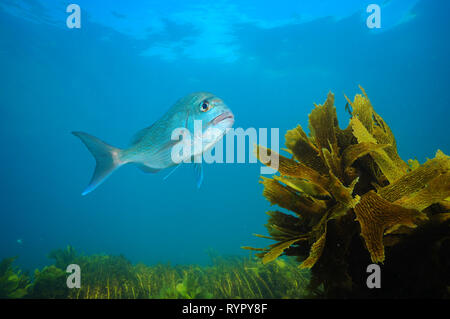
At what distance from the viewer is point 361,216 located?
110cm

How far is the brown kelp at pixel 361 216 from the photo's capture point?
106 cm

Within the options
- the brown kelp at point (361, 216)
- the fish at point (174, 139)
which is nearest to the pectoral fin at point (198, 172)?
the fish at point (174, 139)

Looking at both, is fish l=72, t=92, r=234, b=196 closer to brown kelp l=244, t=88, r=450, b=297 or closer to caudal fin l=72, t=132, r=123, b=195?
caudal fin l=72, t=132, r=123, b=195

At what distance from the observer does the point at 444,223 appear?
1.10 meters

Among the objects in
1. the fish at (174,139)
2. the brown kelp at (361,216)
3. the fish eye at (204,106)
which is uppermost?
the fish eye at (204,106)

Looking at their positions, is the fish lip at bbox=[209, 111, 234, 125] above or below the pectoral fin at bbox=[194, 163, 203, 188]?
above

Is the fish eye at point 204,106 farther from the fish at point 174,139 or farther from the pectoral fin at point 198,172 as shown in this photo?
the pectoral fin at point 198,172

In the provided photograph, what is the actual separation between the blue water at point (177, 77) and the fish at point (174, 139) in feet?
1.38

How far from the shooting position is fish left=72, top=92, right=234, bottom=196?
2.17m

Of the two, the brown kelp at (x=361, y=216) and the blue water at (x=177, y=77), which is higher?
the blue water at (x=177, y=77)

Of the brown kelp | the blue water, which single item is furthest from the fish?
the brown kelp

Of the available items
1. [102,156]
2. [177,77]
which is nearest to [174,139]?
[102,156]

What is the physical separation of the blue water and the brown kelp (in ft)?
7.49
